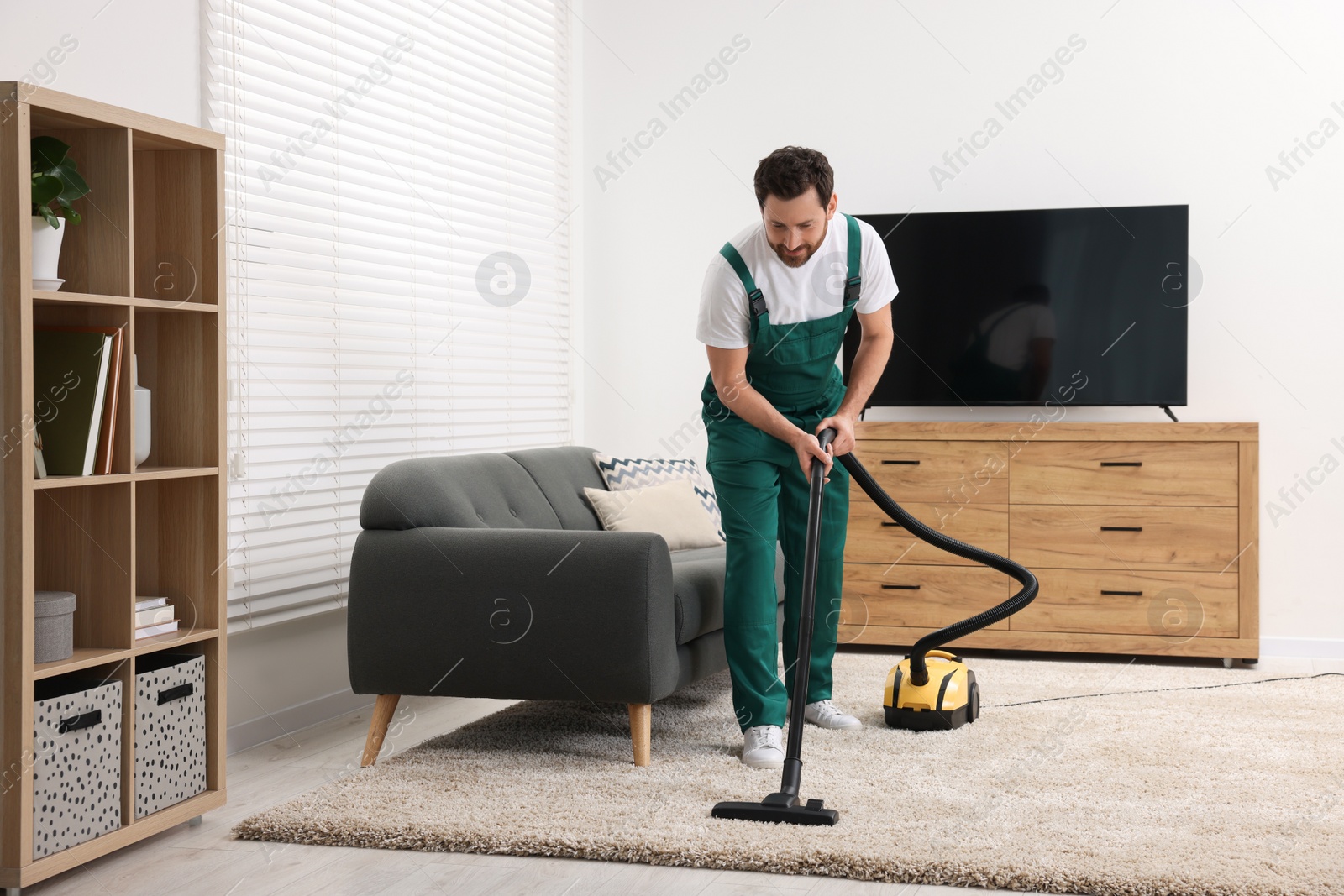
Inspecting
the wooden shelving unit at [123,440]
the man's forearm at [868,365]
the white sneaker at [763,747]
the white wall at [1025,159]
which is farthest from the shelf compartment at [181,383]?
the white wall at [1025,159]

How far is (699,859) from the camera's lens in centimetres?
208

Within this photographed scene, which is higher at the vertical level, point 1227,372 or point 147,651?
point 1227,372

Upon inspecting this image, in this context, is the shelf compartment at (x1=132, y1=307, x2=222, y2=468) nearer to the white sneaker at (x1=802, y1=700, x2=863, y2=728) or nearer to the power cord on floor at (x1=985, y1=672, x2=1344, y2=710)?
the white sneaker at (x1=802, y1=700, x2=863, y2=728)

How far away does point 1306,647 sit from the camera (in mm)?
4188

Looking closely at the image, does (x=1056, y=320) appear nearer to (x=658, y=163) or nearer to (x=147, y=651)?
(x=658, y=163)

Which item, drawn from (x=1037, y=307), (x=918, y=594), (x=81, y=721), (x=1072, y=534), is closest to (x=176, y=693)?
(x=81, y=721)

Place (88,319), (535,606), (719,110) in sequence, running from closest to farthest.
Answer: (88,319), (535,606), (719,110)

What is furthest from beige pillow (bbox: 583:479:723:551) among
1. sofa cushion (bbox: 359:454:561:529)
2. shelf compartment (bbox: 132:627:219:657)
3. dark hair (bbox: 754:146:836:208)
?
shelf compartment (bbox: 132:627:219:657)

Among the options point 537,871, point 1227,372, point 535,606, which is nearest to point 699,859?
point 537,871

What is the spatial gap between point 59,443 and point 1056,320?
319 centimetres

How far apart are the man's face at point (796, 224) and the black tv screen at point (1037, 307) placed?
159cm

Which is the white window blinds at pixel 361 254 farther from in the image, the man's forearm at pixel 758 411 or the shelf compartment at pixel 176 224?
the man's forearm at pixel 758 411

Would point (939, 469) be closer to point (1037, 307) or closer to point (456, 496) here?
point (1037, 307)

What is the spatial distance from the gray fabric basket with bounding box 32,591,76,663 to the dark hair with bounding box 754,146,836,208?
1476 millimetres
